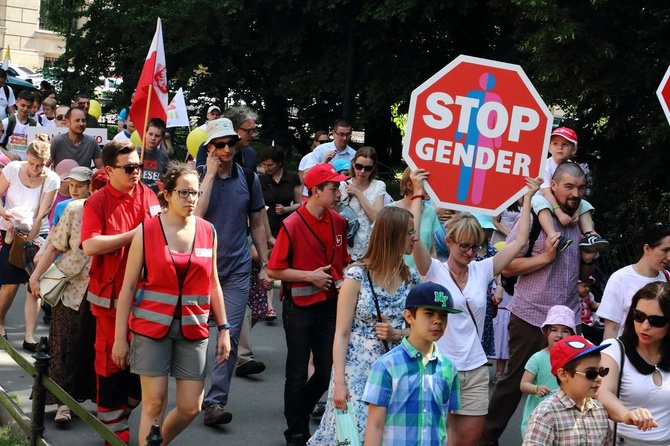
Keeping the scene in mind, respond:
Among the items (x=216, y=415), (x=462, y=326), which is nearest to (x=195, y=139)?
(x=216, y=415)

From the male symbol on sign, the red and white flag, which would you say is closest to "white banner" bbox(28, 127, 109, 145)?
the red and white flag

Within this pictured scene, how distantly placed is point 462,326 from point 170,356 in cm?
171

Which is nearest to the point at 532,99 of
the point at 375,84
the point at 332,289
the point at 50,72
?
the point at 332,289

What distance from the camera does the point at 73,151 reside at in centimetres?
1195

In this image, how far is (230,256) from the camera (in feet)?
26.8

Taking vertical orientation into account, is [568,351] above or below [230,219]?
below

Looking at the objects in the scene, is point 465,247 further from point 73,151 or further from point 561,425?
point 73,151

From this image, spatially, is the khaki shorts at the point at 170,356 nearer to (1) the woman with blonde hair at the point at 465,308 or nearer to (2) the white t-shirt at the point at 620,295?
(1) the woman with blonde hair at the point at 465,308

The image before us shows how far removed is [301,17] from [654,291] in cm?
1842

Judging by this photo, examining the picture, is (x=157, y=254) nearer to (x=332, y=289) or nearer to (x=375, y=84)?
(x=332, y=289)

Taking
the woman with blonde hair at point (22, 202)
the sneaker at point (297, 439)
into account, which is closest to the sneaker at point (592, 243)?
the sneaker at point (297, 439)

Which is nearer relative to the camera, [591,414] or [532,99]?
[591,414]

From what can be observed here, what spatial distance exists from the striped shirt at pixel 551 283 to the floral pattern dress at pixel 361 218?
66.8 inches

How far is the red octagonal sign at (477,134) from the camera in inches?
254
